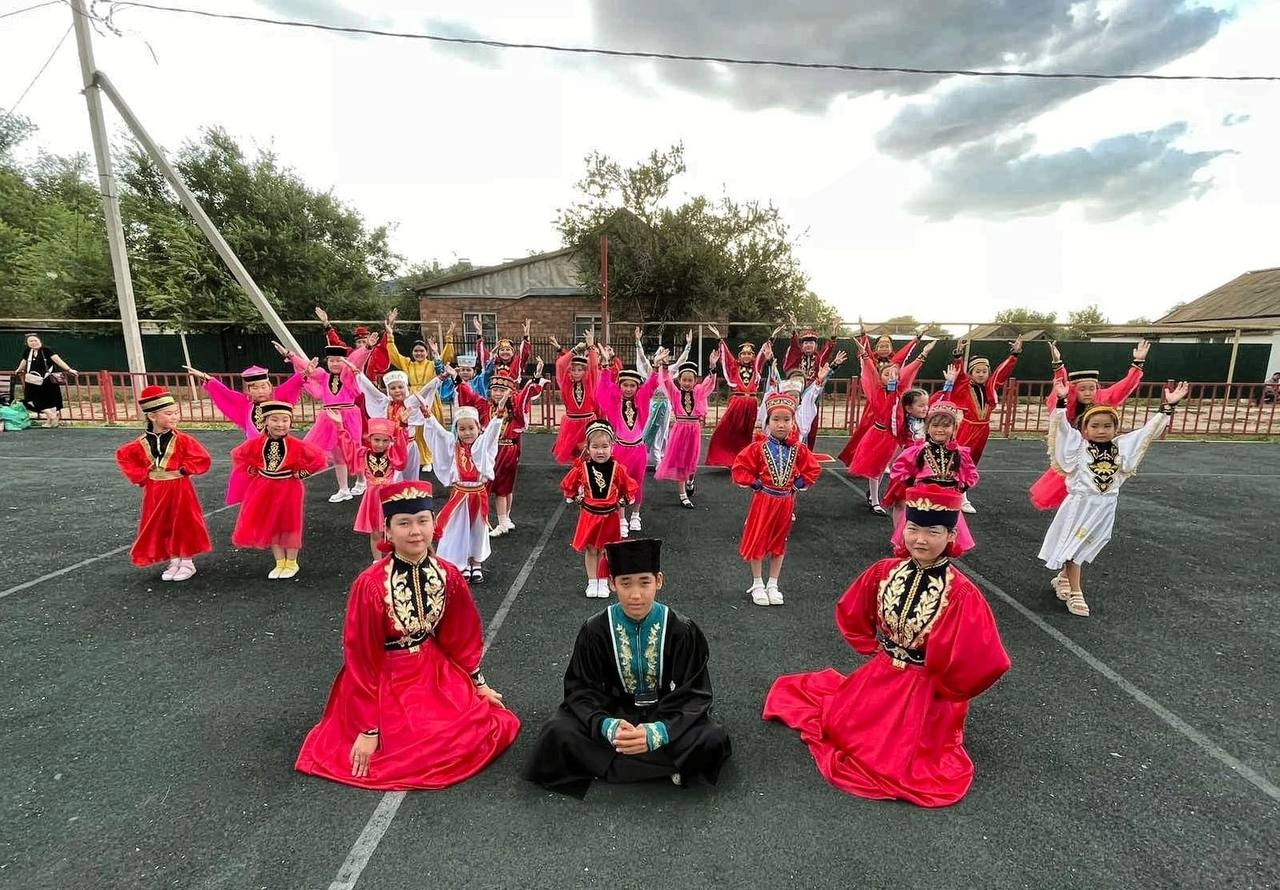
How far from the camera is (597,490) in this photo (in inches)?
208

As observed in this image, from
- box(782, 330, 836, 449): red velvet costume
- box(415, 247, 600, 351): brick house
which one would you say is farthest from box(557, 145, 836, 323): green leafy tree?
box(782, 330, 836, 449): red velvet costume

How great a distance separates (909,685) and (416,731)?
8.69ft

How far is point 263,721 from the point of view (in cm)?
359

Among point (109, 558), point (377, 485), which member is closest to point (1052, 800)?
point (377, 485)

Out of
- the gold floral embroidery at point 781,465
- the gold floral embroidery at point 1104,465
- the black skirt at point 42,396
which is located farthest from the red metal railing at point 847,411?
the gold floral embroidery at point 781,465

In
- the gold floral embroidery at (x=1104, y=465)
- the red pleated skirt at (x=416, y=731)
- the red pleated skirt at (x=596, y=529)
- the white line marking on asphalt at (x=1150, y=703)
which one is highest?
the gold floral embroidery at (x=1104, y=465)

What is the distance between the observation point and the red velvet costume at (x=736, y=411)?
998 cm

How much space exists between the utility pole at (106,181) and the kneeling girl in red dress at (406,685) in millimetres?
14520

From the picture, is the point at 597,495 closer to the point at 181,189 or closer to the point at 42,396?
the point at 181,189

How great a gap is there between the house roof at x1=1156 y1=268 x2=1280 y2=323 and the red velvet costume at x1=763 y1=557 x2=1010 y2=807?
32.7 meters

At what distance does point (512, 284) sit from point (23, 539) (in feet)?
67.6

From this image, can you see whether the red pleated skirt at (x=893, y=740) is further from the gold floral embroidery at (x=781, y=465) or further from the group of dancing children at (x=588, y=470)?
the gold floral embroidery at (x=781, y=465)

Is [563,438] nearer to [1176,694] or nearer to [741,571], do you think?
[741,571]

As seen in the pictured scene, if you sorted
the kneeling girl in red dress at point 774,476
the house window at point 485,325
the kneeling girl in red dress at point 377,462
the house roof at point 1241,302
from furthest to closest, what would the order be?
the house roof at point 1241,302 → the house window at point 485,325 → the kneeling girl in red dress at point 377,462 → the kneeling girl in red dress at point 774,476
